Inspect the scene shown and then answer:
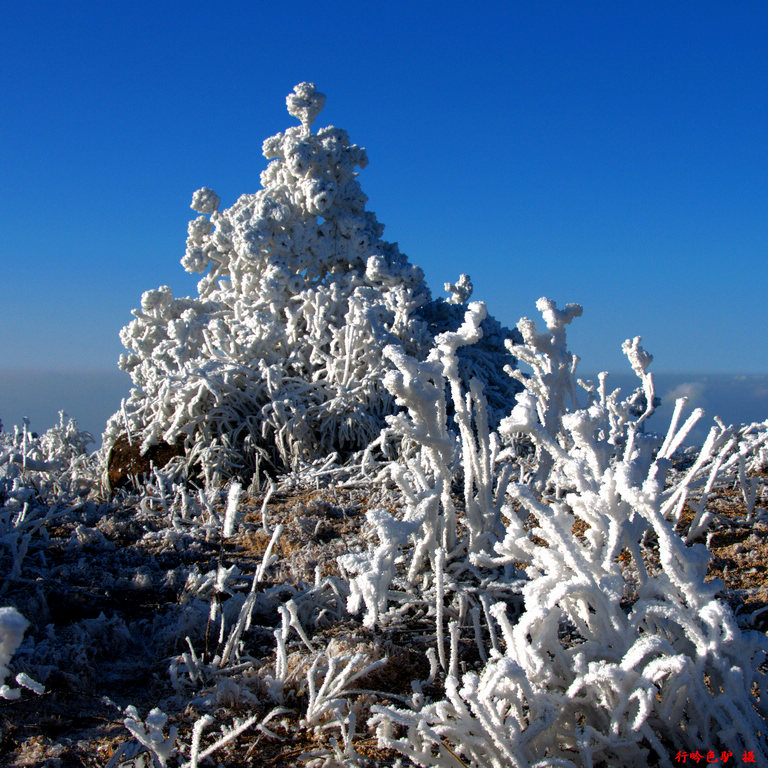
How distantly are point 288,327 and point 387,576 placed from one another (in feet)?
15.4

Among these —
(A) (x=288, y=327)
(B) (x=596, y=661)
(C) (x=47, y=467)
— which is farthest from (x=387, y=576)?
(A) (x=288, y=327)

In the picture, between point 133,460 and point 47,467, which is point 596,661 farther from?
point 133,460

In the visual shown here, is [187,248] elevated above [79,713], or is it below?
above

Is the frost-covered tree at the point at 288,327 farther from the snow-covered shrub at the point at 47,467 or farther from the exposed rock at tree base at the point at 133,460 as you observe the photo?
the snow-covered shrub at the point at 47,467

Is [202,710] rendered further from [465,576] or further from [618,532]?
[618,532]

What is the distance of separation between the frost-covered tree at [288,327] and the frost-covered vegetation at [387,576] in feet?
0.13

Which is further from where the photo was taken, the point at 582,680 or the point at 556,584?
the point at 556,584

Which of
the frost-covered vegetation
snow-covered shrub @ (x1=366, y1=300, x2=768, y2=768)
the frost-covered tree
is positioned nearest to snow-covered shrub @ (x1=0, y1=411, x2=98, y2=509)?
the frost-covered vegetation

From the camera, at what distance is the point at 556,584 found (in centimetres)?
164

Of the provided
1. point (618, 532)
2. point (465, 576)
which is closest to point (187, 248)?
point (465, 576)

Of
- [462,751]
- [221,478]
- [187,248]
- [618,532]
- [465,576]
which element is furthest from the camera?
[187,248]

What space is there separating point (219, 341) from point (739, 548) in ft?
14.6

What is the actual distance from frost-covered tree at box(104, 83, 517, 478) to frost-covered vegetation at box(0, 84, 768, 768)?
4cm

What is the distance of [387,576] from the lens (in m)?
1.78
